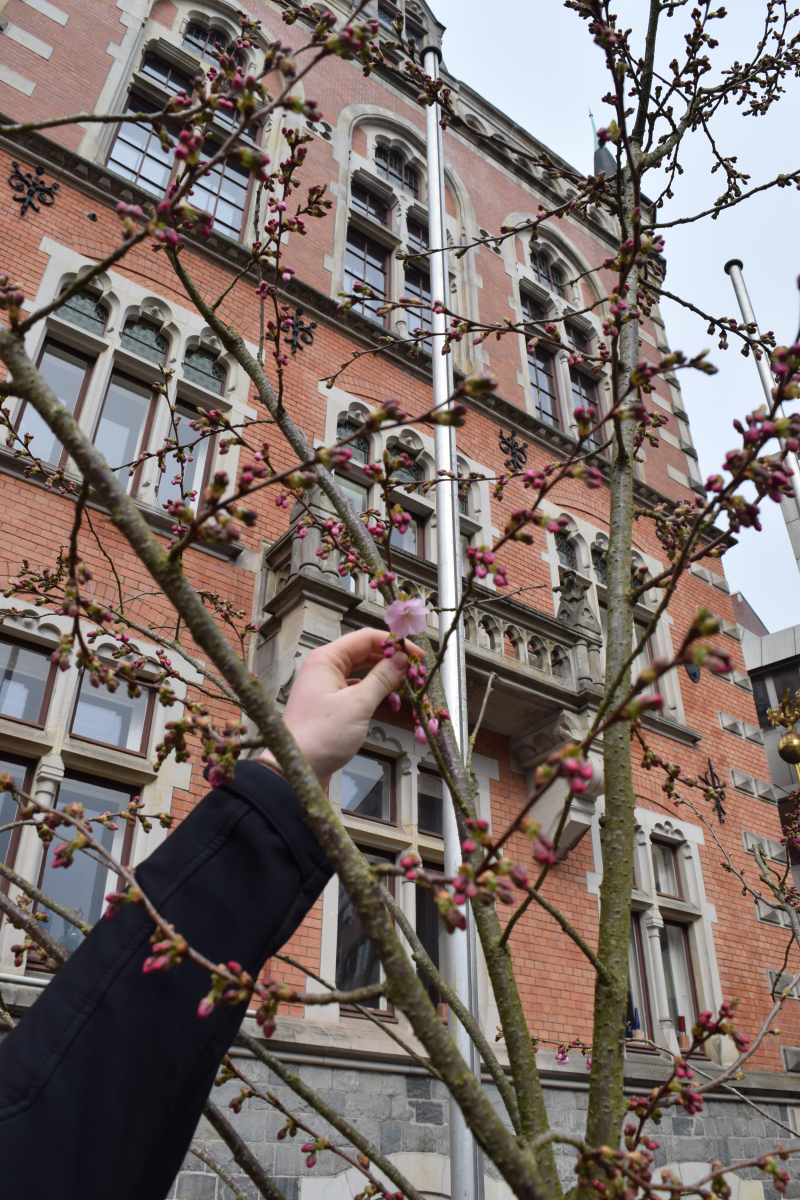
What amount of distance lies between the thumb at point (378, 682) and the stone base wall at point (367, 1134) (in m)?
4.44

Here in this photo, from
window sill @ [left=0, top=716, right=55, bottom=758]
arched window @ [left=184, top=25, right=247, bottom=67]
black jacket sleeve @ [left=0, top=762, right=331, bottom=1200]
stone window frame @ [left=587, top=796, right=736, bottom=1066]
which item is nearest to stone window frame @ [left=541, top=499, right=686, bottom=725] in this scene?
stone window frame @ [left=587, top=796, right=736, bottom=1066]

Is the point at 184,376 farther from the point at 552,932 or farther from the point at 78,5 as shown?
the point at 552,932

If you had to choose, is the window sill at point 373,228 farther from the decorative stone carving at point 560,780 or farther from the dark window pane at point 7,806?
the dark window pane at point 7,806

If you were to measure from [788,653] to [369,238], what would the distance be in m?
12.4

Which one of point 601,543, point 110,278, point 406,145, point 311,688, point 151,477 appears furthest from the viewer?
point 406,145

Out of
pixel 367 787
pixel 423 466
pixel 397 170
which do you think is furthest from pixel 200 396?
pixel 397 170

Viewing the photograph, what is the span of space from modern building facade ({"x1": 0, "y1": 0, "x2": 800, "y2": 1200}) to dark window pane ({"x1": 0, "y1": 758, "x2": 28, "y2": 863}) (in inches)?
0.8

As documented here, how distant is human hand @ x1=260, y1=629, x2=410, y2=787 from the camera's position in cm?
128

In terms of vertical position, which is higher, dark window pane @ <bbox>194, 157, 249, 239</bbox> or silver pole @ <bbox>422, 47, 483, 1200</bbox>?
dark window pane @ <bbox>194, 157, 249, 239</bbox>

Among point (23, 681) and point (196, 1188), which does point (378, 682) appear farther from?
point (23, 681)

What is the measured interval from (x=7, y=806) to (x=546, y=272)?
12473 millimetres

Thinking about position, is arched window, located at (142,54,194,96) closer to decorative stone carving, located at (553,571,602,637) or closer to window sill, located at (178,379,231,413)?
window sill, located at (178,379,231,413)

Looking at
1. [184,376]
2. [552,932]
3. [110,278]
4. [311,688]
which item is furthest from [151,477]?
[311,688]

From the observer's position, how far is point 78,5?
376 inches
